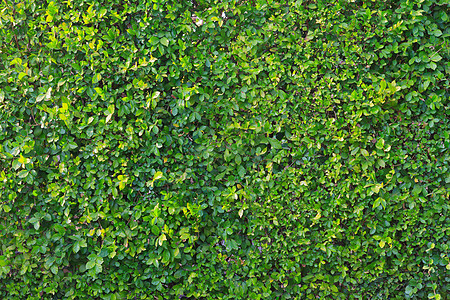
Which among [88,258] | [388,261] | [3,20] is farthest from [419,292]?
[3,20]

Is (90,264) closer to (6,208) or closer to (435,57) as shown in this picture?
(6,208)

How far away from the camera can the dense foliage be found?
251cm

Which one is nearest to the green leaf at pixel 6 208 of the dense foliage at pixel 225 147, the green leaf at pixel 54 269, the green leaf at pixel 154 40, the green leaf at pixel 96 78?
the dense foliage at pixel 225 147

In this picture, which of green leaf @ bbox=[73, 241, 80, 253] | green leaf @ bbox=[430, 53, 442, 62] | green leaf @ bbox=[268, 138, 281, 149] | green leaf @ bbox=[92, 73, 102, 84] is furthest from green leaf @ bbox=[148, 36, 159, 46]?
green leaf @ bbox=[430, 53, 442, 62]

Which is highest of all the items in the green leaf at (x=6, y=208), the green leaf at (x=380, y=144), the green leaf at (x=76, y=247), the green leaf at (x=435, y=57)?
the green leaf at (x=435, y=57)

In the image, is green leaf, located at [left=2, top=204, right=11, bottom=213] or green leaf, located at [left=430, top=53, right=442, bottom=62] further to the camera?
green leaf, located at [left=2, top=204, right=11, bottom=213]

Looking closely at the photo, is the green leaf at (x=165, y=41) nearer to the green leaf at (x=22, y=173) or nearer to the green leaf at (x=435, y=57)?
the green leaf at (x=22, y=173)

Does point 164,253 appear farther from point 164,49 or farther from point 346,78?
point 346,78

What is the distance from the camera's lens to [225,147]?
8.55 feet

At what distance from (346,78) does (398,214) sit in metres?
1.18

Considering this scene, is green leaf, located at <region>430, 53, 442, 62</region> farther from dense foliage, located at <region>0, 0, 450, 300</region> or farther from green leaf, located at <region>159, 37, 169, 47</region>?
green leaf, located at <region>159, 37, 169, 47</region>

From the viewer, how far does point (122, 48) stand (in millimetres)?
2533

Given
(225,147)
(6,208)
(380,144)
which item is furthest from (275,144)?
(6,208)

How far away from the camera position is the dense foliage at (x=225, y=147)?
2.51 meters
